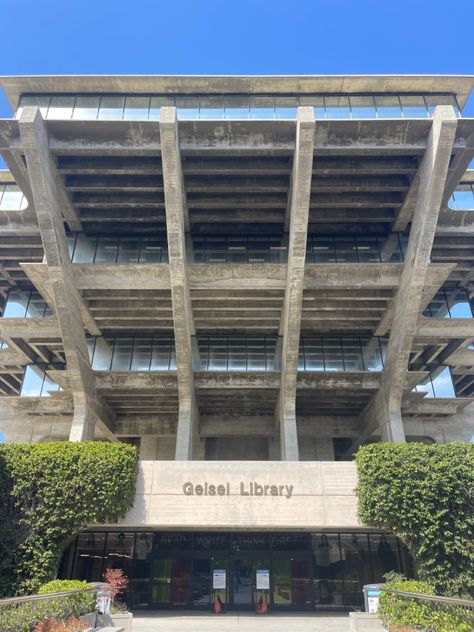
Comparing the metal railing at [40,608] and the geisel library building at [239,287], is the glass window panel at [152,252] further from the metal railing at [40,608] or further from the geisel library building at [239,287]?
the metal railing at [40,608]

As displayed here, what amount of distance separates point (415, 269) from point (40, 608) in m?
19.2

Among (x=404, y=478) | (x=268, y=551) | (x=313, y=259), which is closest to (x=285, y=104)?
(x=313, y=259)

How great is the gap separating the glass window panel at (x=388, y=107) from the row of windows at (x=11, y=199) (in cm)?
1852

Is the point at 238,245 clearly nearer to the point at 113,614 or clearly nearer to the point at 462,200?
the point at 462,200

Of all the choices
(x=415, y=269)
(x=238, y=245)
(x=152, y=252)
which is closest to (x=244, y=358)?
(x=238, y=245)

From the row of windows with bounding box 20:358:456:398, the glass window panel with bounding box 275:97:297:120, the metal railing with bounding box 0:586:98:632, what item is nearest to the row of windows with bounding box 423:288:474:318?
the row of windows with bounding box 20:358:456:398

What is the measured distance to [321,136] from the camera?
20.4 m

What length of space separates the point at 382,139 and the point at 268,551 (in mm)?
19528

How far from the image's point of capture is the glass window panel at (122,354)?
82.4ft

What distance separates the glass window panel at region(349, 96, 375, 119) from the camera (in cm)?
2053

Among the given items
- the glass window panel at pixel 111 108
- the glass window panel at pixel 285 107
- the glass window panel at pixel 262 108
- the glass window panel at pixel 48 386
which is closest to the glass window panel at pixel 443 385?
the glass window panel at pixel 285 107

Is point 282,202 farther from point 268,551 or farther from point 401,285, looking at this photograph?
point 268,551

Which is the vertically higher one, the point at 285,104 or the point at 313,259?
the point at 285,104

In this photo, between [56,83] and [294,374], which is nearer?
[56,83]
